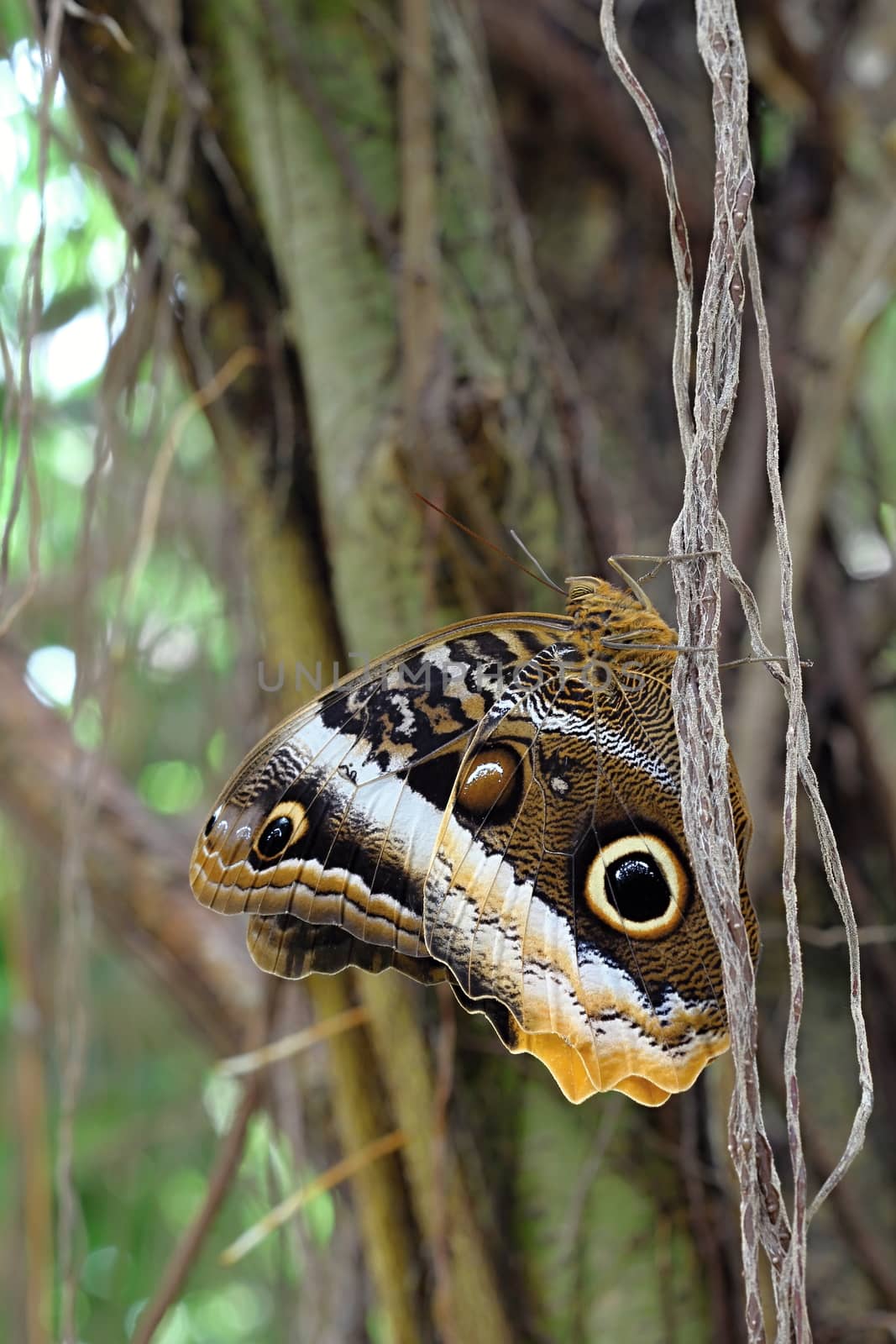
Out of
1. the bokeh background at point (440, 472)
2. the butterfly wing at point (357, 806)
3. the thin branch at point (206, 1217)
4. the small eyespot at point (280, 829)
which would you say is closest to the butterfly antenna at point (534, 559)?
the bokeh background at point (440, 472)

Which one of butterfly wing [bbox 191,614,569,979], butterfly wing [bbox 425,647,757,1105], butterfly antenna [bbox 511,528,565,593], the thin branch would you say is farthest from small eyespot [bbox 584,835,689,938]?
the thin branch

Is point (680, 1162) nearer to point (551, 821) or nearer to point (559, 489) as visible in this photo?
point (551, 821)

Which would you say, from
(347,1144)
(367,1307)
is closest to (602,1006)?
(347,1144)

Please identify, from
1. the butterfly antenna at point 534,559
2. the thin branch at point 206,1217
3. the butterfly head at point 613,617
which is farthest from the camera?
the thin branch at point 206,1217

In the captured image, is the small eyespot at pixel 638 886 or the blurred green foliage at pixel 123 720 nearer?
the small eyespot at pixel 638 886

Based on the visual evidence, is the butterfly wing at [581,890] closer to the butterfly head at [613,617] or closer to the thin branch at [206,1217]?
the butterfly head at [613,617]

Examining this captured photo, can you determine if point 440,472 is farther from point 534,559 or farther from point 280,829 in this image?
point 280,829

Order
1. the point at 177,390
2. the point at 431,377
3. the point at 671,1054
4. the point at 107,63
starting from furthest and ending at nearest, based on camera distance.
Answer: the point at 177,390, the point at 107,63, the point at 431,377, the point at 671,1054
